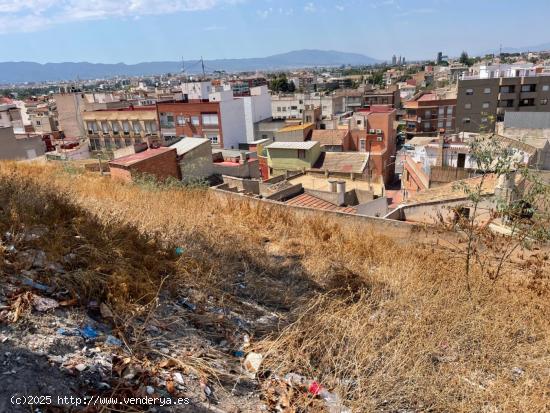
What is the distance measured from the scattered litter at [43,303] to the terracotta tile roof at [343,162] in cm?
2146

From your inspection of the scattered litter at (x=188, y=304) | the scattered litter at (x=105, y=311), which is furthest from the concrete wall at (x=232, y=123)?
the scattered litter at (x=105, y=311)

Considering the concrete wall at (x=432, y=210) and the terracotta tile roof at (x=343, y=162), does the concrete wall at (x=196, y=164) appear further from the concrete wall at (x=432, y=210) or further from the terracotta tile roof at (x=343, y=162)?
the terracotta tile roof at (x=343, y=162)

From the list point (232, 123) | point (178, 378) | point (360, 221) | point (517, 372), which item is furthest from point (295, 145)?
point (178, 378)

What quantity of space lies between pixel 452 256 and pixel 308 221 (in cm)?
321

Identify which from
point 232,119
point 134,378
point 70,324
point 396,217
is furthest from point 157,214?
→ point 232,119

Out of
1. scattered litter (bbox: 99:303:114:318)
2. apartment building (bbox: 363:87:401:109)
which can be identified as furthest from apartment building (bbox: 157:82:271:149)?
apartment building (bbox: 363:87:401:109)

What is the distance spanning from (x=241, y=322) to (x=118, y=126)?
111 ft

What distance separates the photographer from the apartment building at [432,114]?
46250 mm

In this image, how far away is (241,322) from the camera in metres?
4.05

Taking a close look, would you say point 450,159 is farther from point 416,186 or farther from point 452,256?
point 452,256

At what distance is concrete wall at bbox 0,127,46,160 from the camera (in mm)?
21266

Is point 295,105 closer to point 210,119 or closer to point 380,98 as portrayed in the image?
point 380,98

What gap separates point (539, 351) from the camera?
4.11m

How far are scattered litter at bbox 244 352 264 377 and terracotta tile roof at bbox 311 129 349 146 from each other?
88.6 feet
